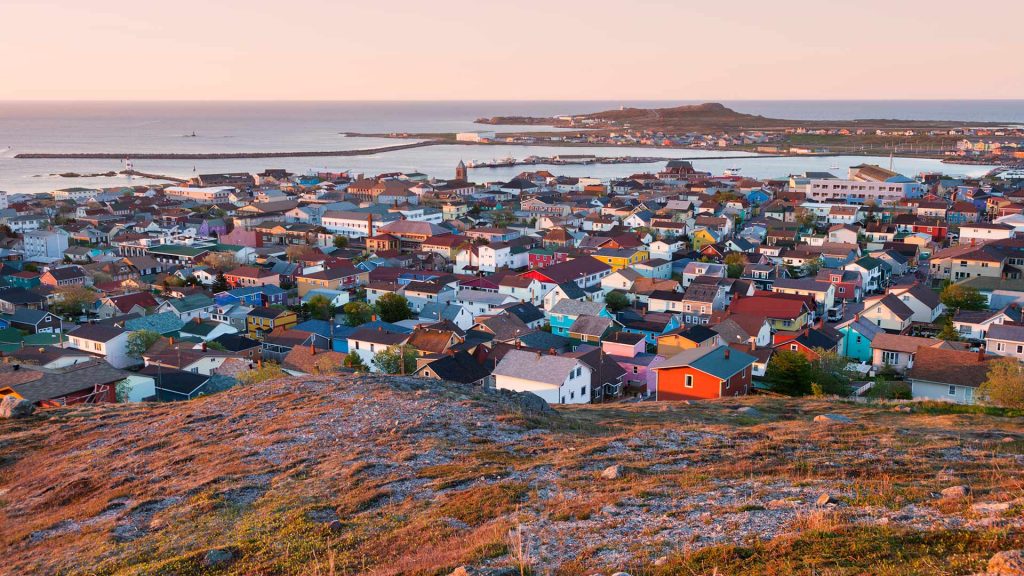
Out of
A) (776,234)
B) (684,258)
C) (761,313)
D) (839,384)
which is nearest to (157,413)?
(839,384)

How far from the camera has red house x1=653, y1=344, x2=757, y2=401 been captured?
11688 mm

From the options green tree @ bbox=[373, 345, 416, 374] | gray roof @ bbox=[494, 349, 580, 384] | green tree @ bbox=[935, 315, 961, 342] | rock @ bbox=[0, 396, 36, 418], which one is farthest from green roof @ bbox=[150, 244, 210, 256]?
green tree @ bbox=[935, 315, 961, 342]

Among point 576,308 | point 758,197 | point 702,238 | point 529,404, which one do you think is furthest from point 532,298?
point 758,197

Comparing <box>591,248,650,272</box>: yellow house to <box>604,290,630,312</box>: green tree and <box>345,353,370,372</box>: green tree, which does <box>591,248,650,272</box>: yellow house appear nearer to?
<box>604,290,630,312</box>: green tree

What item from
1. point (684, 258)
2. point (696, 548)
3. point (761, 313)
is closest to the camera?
point (696, 548)

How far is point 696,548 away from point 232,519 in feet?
10.3

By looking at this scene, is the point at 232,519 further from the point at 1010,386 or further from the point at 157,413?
the point at 1010,386

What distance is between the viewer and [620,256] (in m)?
27.0

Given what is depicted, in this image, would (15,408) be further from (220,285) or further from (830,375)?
(220,285)

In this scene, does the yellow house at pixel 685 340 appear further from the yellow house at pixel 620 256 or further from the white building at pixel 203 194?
the white building at pixel 203 194

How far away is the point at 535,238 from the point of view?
31.7m

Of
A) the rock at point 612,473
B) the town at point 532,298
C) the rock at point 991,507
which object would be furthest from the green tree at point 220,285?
the rock at point 991,507

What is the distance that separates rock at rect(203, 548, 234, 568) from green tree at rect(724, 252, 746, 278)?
71.1ft

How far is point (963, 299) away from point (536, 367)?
1277 cm
